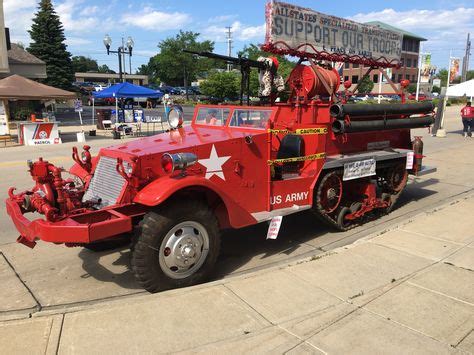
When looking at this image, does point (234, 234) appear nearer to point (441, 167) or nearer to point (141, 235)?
point (141, 235)

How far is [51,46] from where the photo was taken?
1639 inches

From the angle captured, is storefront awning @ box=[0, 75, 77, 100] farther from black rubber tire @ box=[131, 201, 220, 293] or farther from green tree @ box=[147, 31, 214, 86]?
green tree @ box=[147, 31, 214, 86]

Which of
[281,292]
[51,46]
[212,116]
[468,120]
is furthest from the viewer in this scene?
[51,46]

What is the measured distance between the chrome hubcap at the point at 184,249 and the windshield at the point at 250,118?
1.64 metres

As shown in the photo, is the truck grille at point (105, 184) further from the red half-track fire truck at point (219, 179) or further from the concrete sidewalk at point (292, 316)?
the concrete sidewalk at point (292, 316)

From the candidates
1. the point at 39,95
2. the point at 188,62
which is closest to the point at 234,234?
the point at 39,95

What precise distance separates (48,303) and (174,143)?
2.02m

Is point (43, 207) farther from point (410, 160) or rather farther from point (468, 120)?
point (468, 120)

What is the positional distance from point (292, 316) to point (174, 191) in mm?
1518

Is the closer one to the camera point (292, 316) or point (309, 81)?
point (292, 316)

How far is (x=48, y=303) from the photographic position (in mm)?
4070

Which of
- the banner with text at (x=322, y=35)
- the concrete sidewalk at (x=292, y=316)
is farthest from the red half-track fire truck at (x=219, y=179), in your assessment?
the concrete sidewalk at (x=292, y=316)

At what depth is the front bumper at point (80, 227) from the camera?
12.0 ft

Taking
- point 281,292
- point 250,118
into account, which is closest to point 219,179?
point 250,118
